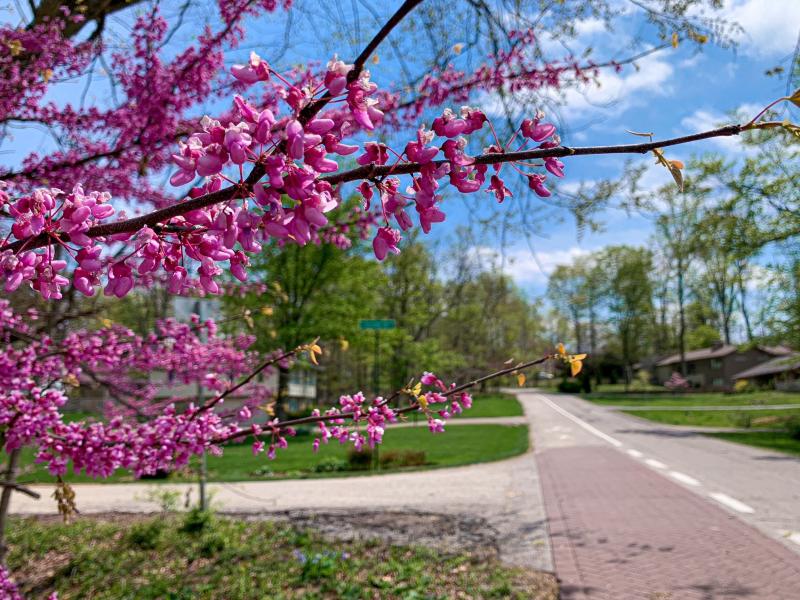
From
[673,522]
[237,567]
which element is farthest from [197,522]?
[673,522]

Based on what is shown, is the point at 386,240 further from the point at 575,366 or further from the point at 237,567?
the point at 237,567

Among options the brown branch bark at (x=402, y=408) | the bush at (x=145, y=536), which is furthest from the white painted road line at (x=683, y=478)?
the brown branch bark at (x=402, y=408)

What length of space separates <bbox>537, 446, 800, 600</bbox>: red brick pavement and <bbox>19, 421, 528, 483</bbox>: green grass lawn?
218 inches

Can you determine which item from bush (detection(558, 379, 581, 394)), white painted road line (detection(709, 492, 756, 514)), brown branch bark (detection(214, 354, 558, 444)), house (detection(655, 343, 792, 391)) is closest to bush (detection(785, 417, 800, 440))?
white painted road line (detection(709, 492, 756, 514))

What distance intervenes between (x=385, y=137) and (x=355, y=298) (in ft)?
76.5

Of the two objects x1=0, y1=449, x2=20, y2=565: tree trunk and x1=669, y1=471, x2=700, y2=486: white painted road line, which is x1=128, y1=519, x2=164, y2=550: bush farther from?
x1=669, y1=471, x2=700, y2=486: white painted road line

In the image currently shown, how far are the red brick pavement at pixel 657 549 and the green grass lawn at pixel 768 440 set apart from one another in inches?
292

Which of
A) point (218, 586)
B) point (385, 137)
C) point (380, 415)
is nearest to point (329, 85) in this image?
point (380, 415)

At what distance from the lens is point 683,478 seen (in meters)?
10.2

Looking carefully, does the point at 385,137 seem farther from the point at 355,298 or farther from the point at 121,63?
the point at 355,298

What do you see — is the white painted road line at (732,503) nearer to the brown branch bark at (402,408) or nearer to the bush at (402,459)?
the bush at (402,459)

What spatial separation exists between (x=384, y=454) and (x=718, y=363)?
61610 mm

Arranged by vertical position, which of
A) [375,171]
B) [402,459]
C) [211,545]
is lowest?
[402,459]

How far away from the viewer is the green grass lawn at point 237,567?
4.98 m
